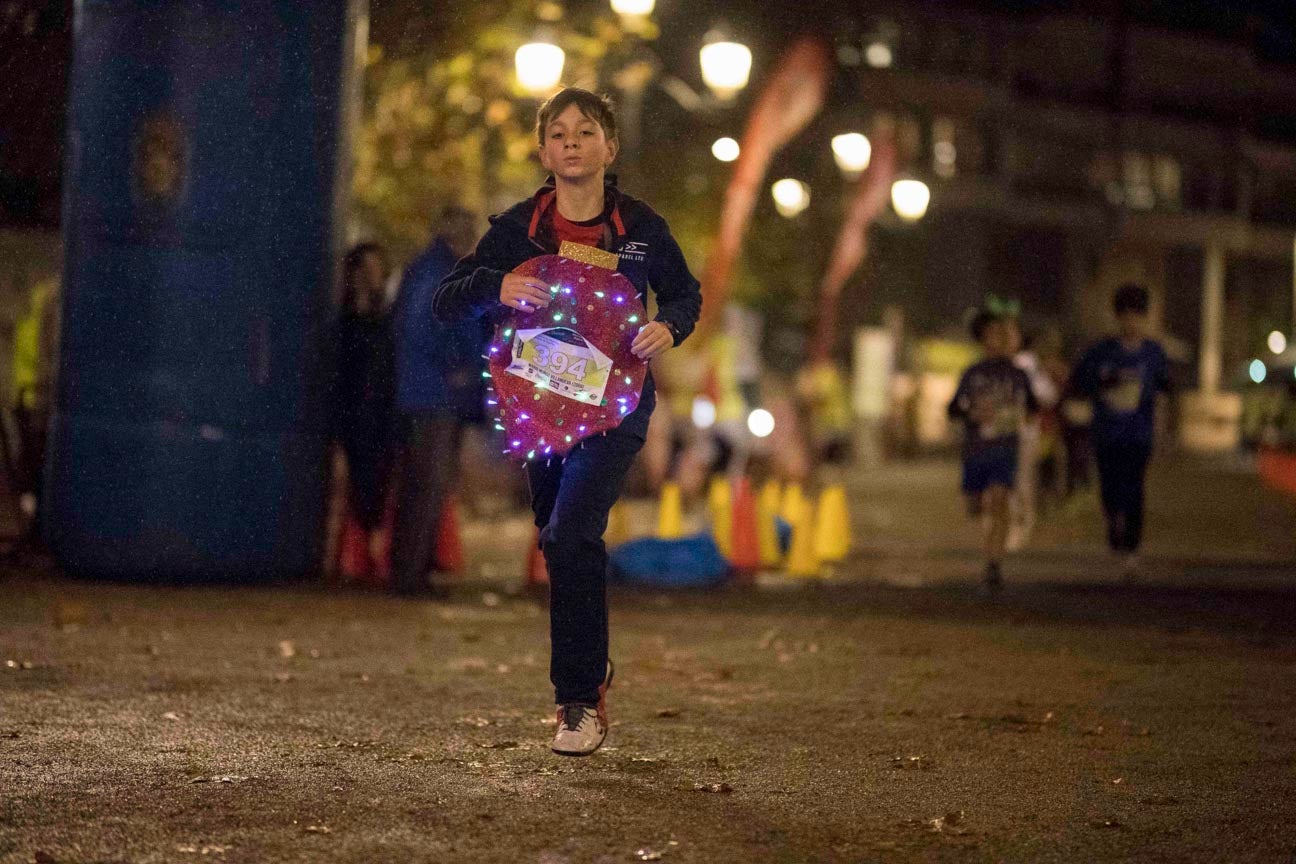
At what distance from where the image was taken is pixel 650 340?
543cm

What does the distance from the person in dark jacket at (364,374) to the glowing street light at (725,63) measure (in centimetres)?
761

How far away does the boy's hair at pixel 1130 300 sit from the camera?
12539 mm

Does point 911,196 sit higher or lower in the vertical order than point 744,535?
higher

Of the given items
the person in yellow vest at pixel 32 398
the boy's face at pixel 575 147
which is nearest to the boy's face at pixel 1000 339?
the person in yellow vest at pixel 32 398

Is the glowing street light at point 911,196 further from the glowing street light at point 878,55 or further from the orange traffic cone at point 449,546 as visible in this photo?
the glowing street light at point 878,55

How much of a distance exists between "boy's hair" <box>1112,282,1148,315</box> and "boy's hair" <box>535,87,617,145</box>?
7388 millimetres

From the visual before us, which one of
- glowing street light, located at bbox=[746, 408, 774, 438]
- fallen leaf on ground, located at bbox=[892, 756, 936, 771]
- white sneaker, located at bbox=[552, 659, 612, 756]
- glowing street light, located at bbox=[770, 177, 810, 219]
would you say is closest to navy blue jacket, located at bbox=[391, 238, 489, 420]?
white sneaker, located at bbox=[552, 659, 612, 756]

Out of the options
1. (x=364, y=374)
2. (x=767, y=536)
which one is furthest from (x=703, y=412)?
(x=364, y=374)

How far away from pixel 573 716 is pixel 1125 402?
7.61 m

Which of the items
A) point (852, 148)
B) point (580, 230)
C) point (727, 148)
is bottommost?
point (580, 230)

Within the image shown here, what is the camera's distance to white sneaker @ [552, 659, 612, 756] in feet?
18.4

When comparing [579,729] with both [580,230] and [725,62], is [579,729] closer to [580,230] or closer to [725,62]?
[580,230]

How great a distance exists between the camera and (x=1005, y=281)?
6156 cm

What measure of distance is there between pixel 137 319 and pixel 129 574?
1330 mm
